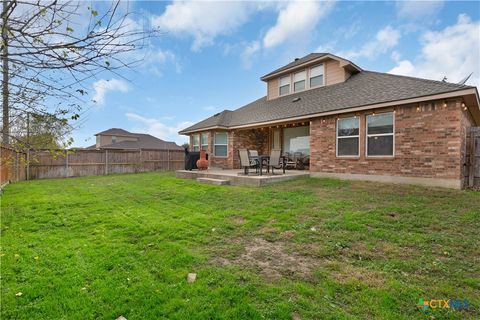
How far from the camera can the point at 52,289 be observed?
2.63 meters

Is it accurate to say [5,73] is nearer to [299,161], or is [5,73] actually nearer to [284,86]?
[299,161]

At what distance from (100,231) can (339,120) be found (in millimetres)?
8763

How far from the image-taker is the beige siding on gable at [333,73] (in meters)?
12.1

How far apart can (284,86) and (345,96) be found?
5.41 metres

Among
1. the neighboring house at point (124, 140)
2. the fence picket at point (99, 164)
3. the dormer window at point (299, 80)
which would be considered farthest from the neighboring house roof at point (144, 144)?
the dormer window at point (299, 80)

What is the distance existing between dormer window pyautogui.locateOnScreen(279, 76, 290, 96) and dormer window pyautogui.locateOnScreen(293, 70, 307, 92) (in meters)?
0.42

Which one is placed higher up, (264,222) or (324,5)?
(324,5)

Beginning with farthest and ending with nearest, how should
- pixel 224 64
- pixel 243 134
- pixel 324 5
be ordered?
pixel 224 64, pixel 243 134, pixel 324 5

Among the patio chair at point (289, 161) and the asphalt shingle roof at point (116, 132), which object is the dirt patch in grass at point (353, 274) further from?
the asphalt shingle roof at point (116, 132)

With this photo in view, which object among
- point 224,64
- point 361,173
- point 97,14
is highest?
point 224,64

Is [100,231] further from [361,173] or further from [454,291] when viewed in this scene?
[361,173]

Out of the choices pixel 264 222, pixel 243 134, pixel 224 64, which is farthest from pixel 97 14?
pixel 224 64

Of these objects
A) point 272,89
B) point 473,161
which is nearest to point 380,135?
point 473,161

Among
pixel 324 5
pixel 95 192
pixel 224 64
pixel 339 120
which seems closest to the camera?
pixel 95 192
